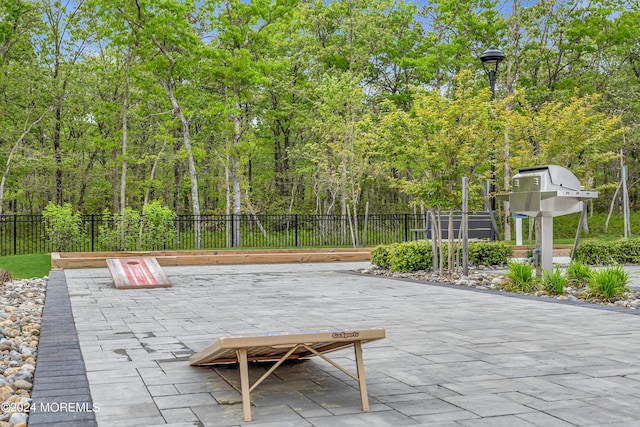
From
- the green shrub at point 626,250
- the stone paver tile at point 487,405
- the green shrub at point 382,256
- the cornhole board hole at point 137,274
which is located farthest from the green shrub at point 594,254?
the stone paver tile at point 487,405

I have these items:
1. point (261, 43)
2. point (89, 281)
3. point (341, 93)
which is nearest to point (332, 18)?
point (261, 43)

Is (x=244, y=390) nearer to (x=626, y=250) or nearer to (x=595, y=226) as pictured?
(x=626, y=250)

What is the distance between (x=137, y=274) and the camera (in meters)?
11.9

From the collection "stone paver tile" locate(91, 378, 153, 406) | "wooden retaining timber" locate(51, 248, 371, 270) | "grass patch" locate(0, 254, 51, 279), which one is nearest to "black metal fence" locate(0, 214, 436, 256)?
"wooden retaining timber" locate(51, 248, 371, 270)

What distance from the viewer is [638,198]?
38.1 m

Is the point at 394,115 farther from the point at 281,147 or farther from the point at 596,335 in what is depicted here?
the point at 281,147

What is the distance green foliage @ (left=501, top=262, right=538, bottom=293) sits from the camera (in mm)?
10514

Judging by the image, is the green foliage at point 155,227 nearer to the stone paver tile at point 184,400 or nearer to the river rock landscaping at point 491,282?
the river rock landscaping at point 491,282

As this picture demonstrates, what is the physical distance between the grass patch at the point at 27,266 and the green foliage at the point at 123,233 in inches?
73.5

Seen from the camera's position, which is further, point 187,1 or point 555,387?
point 187,1

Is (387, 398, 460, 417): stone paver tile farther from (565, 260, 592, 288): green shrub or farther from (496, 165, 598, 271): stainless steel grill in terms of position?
(496, 165, 598, 271): stainless steel grill

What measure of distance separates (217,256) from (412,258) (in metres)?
6.09

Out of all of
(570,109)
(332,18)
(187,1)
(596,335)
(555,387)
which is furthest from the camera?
(332,18)

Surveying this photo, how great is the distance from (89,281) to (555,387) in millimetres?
10320
